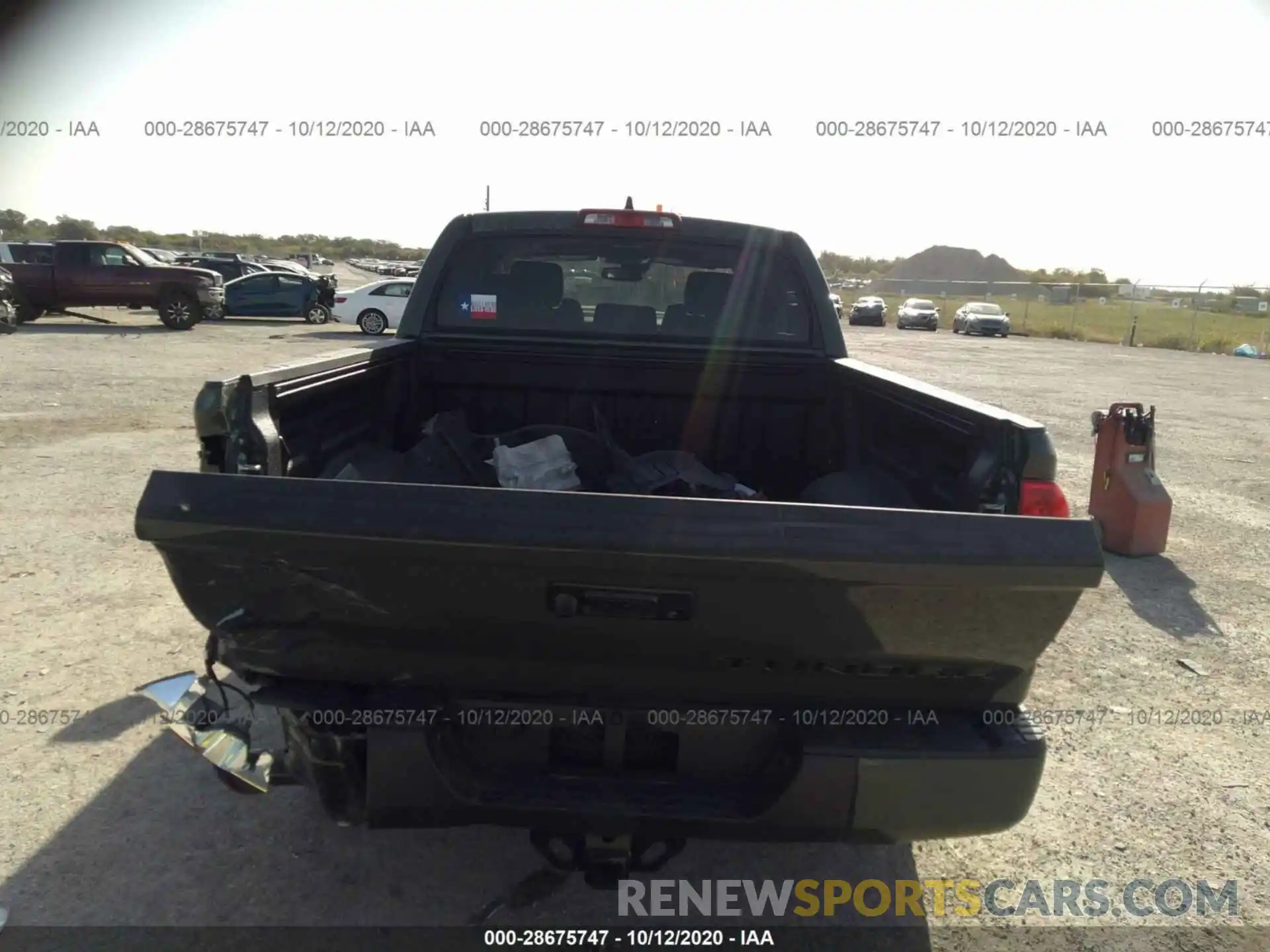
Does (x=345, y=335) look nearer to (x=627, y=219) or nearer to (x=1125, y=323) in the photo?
(x=627, y=219)

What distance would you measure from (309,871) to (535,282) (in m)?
2.51

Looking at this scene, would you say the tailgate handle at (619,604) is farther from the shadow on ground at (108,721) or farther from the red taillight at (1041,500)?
the shadow on ground at (108,721)

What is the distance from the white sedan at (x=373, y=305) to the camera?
22109mm

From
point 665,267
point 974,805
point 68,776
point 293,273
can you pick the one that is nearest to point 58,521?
point 68,776

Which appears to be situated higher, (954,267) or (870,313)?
(954,267)

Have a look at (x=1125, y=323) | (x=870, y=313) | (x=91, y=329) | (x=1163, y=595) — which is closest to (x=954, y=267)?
(x=1125, y=323)

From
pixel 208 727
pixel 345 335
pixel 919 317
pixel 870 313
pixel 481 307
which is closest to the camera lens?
pixel 208 727

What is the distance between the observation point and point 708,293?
4113 mm

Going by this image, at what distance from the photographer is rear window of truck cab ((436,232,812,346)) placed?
4047 mm

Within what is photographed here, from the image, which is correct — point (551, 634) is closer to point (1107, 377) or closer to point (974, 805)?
point (974, 805)

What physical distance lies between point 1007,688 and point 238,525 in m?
1.79

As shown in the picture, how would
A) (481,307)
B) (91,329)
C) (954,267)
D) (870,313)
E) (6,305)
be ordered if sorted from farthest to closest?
1. (954,267)
2. (870,313)
3. (91,329)
4. (6,305)
5. (481,307)

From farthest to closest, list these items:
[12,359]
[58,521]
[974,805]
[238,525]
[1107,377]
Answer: [1107,377] → [12,359] → [58,521] → [974,805] → [238,525]

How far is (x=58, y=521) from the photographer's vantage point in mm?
6113
